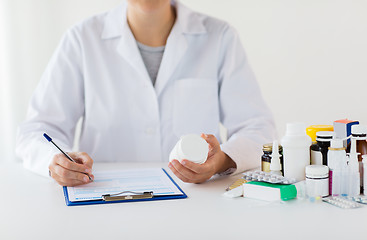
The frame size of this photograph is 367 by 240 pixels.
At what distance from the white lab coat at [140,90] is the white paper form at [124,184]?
1.23 ft

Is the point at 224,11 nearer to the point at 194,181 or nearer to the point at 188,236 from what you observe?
the point at 194,181

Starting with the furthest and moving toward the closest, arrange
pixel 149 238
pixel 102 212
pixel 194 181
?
pixel 194 181 < pixel 102 212 < pixel 149 238

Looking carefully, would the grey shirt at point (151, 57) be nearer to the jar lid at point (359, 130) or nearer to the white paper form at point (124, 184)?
the white paper form at point (124, 184)

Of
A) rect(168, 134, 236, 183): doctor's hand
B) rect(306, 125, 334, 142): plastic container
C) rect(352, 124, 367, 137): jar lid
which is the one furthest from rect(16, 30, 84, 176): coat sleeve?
rect(352, 124, 367, 137): jar lid

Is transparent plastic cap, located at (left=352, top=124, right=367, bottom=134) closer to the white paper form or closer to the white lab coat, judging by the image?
the white paper form

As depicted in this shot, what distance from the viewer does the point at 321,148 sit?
3.28 feet

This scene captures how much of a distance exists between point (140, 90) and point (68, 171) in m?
0.56

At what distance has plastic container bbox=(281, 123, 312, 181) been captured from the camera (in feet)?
3.27

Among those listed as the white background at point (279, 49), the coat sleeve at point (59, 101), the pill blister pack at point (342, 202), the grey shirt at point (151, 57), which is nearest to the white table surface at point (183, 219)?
the pill blister pack at point (342, 202)

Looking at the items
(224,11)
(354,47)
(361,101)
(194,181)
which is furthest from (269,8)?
(194,181)

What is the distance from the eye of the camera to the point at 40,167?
1246 millimetres

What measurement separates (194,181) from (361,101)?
60.8 inches

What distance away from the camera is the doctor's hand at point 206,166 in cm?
106

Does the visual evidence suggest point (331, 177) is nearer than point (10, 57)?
Yes
